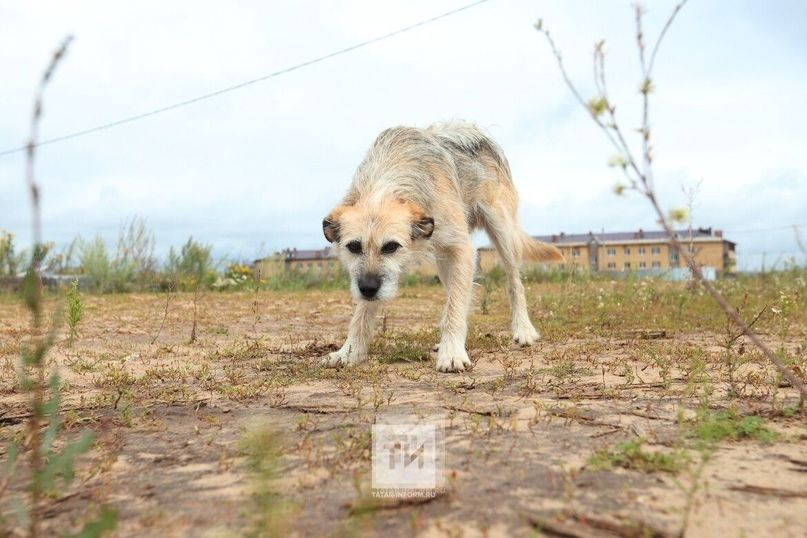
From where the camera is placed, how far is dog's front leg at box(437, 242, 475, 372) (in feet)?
14.4

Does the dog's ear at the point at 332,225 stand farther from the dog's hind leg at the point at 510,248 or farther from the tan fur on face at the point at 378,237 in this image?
the dog's hind leg at the point at 510,248

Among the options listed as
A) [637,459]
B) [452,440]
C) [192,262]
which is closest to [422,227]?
[452,440]

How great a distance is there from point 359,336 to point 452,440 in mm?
2594

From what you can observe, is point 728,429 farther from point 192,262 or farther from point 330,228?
point 192,262

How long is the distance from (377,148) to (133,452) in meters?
3.42

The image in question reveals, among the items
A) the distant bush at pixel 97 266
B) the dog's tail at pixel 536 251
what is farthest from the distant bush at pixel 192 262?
the dog's tail at pixel 536 251

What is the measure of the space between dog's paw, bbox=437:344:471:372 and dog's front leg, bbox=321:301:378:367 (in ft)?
2.32

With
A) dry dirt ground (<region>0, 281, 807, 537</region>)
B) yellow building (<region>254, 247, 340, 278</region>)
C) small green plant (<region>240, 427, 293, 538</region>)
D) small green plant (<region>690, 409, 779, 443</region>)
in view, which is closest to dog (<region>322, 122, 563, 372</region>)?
dry dirt ground (<region>0, 281, 807, 537</region>)

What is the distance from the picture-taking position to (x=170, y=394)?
11.6 feet

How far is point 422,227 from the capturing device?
4730 mm

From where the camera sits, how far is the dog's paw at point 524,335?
18.8ft

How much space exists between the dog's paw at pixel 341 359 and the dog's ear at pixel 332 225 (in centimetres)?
84

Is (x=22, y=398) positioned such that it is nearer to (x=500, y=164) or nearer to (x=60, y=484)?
(x=60, y=484)

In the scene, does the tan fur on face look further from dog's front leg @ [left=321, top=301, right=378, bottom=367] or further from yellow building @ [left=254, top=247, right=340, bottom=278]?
yellow building @ [left=254, top=247, right=340, bottom=278]
